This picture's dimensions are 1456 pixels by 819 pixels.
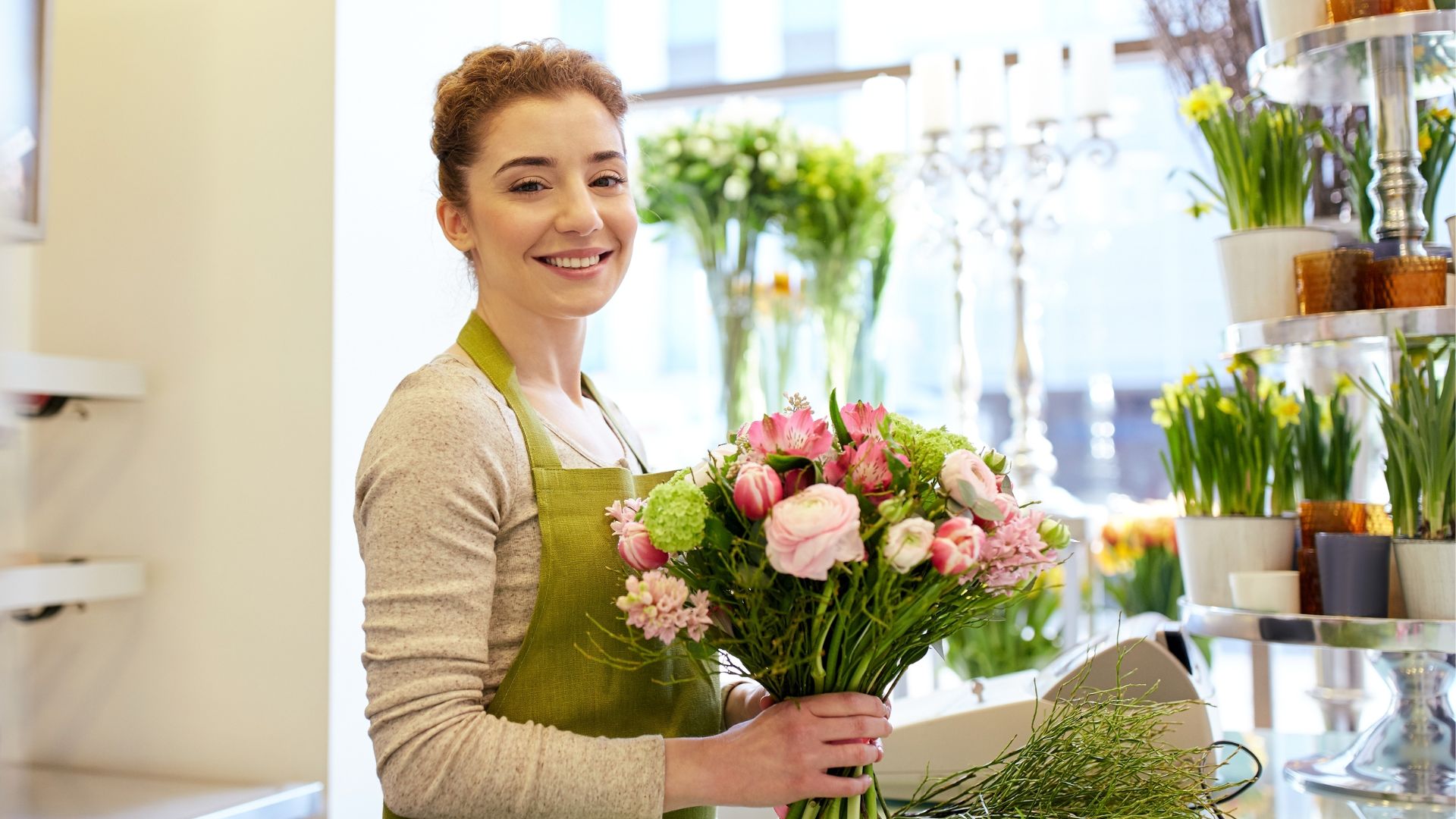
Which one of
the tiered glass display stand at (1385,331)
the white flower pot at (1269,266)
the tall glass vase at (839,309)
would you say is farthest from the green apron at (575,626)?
the tall glass vase at (839,309)

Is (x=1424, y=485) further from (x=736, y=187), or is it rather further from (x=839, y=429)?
(x=736, y=187)

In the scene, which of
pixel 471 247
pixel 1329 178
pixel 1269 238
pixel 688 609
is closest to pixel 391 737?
pixel 688 609

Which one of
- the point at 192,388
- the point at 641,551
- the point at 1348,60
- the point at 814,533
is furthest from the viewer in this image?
the point at 192,388

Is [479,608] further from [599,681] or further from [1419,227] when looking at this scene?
[1419,227]

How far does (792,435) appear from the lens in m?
0.94

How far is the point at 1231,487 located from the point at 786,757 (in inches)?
38.6

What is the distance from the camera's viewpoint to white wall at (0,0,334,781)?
186 cm

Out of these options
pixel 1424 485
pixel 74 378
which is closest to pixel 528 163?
pixel 74 378

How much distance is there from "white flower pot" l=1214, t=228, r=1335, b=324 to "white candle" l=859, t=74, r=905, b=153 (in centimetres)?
168

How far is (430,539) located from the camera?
0.98 metres

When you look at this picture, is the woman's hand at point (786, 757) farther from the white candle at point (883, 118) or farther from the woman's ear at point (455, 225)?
the white candle at point (883, 118)

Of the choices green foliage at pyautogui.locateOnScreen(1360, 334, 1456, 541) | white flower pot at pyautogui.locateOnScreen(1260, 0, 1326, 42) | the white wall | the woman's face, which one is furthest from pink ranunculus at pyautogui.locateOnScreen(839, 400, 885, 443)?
the white wall

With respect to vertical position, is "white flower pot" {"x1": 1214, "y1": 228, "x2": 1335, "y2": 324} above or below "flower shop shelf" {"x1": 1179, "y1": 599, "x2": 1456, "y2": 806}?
above

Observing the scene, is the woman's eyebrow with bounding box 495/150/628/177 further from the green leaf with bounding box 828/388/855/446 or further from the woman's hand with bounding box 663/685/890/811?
the woman's hand with bounding box 663/685/890/811
